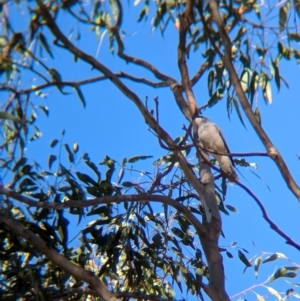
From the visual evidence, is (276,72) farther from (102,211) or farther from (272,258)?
(102,211)

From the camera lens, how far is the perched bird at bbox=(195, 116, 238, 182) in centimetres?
265

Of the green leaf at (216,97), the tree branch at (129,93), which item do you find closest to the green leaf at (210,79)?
the green leaf at (216,97)

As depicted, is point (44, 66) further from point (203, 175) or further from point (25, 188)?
point (203, 175)

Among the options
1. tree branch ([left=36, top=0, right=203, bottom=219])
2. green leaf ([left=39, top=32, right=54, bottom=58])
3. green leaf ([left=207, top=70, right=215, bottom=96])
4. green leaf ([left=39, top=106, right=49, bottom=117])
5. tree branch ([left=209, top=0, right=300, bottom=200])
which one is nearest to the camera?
tree branch ([left=209, top=0, right=300, bottom=200])

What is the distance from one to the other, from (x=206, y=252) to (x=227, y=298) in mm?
189

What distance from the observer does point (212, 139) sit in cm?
275

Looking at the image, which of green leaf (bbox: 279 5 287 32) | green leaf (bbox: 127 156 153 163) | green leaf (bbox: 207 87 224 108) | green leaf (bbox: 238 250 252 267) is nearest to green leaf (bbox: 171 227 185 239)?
green leaf (bbox: 238 250 252 267)

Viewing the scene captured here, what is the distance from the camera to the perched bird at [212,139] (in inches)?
104

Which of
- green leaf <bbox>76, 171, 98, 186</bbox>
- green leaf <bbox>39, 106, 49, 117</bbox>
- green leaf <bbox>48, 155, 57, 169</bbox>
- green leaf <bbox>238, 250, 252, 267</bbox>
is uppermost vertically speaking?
green leaf <bbox>39, 106, 49, 117</bbox>

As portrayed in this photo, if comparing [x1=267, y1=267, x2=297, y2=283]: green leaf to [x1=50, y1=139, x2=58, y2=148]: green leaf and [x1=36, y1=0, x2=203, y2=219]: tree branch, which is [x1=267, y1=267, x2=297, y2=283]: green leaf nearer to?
[x1=36, y1=0, x2=203, y2=219]: tree branch

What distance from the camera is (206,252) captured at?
2316 millimetres

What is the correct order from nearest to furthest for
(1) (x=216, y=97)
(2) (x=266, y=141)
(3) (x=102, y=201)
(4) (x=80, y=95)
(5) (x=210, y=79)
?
1. (2) (x=266, y=141)
2. (3) (x=102, y=201)
3. (4) (x=80, y=95)
4. (1) (x=216, y=97)
5. (5) (x=210, y=79)

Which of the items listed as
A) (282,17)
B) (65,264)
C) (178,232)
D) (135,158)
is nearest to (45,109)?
(135,158)

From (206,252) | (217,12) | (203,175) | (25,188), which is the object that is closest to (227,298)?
(206,252)
